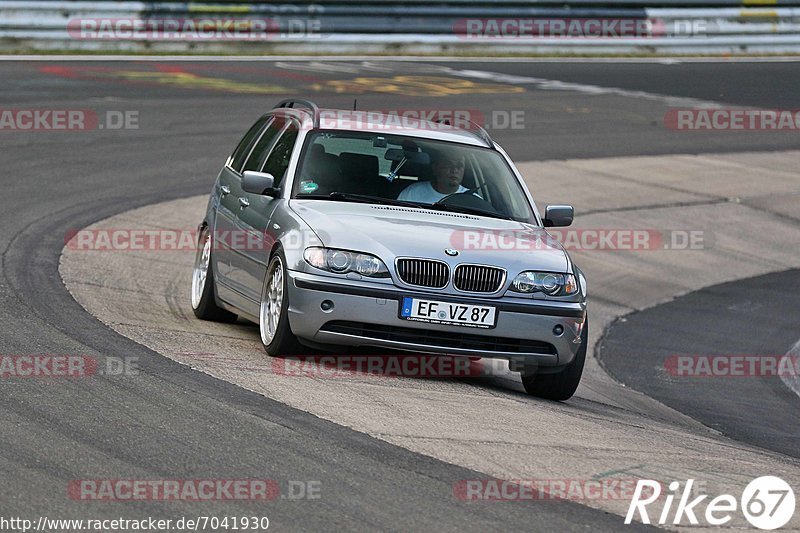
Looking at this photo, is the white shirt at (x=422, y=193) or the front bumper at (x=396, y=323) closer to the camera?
the front bumper at (x=396, y=323)

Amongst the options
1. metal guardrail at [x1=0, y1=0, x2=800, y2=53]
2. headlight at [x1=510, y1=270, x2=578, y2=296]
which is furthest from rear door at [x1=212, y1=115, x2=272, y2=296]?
metal guardrail at [x1=0, y1=0, x2=800, y2=53]

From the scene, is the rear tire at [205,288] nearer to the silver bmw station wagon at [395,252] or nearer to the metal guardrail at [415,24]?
the silver bmw station wagon at [395,252]

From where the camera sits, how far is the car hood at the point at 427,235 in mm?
8352

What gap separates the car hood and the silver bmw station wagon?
0.01m

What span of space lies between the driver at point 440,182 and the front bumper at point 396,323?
4.14 feet

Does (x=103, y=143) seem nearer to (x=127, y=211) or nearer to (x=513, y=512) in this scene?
(x=127, y=211)

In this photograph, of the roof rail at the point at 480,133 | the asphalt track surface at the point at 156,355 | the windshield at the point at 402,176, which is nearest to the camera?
the asphalt track surface at the point at 156,355

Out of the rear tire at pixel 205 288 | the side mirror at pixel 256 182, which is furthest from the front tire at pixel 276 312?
the rear tire at pixel 205 288

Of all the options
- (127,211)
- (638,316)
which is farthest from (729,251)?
(127,211)

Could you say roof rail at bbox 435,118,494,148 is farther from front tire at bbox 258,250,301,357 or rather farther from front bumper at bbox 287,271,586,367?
front tire at bbox 258,250,301,357

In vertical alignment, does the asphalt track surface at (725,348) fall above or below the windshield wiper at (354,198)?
below

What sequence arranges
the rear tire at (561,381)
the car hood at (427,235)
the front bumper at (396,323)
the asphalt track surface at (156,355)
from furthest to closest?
the rear tire at (561,381)
the car hood at (427,235)
the front bumper at (396,323)
the asphalt track surface at (156,355)

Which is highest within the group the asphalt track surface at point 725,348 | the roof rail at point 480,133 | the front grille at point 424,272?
the roof rail at point 480,133

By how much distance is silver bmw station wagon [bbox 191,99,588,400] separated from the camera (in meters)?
8.29
